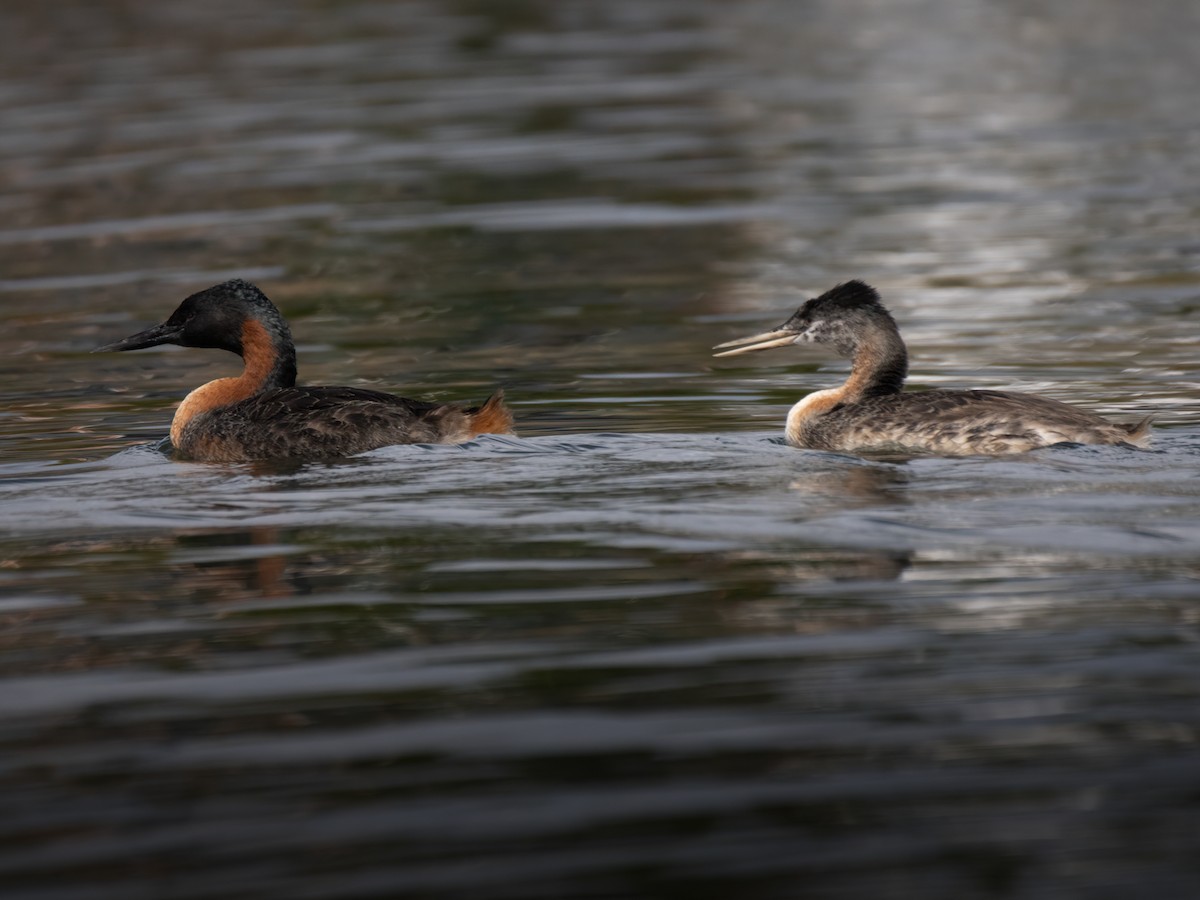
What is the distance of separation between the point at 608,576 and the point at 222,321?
4.81 m

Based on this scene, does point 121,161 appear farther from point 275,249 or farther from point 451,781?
point 451,781

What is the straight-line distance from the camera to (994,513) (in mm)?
8812

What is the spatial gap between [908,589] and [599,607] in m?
1.16

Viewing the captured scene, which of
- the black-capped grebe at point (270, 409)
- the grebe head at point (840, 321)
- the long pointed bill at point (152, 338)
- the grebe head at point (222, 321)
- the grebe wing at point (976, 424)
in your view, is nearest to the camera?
the grebe wing at point (976, 424)

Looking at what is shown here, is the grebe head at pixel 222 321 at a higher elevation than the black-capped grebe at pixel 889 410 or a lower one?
higher

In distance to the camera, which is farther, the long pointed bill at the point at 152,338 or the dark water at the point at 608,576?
the long pointed bill at the point at 152,338

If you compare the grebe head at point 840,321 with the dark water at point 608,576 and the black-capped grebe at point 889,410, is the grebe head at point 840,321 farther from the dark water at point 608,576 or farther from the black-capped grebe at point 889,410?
the dark water at point 608,576

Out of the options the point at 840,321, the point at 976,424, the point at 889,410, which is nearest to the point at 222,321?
the point at 840,321

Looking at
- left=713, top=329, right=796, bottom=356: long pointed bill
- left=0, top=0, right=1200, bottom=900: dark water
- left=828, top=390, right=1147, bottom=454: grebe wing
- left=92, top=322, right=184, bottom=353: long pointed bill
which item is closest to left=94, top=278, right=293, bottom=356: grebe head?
left=92, top=322, right=184, bottom=353: long pointed bill

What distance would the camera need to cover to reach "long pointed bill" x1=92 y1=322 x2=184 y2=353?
1239 cm

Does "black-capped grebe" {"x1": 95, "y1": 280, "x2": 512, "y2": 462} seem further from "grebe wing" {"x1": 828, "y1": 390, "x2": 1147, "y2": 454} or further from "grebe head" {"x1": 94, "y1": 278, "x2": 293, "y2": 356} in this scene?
"grebe wing" {"x1": 828, "y1": 390, "x2": 1147, "y2": 454}

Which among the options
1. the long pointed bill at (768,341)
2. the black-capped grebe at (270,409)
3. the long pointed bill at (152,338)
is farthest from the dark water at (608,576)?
the long pointed bill at (152,338)

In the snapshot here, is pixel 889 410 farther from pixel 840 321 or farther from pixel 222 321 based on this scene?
pixel 222 321

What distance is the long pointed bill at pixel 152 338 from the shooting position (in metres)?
12.4
